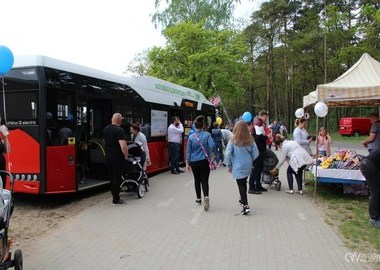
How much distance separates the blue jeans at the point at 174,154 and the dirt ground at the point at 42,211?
3.77 m

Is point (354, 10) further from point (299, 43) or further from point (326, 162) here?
point (326, 162)

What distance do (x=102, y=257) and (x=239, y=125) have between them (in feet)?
12.4

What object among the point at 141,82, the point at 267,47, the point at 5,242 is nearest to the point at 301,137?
the point at 141,82

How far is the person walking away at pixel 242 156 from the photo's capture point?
796cm

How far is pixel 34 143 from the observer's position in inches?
328

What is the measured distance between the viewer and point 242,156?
8.00 m

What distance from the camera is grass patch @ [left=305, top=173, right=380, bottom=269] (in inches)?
237

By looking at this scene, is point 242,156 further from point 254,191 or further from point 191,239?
point 254,191

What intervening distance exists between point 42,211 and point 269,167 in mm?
5661

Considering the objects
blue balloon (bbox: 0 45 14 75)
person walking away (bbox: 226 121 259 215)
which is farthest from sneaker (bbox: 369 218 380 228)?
blue balloon (bbox: 0 45 14 75)

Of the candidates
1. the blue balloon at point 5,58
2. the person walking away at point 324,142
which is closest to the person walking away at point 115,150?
the blue balloon at point 5,58

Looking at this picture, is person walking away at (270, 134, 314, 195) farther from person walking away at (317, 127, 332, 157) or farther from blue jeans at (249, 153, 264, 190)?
person walking away at (317, 127, 332, 157)

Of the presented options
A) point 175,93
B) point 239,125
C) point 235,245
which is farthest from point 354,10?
point 235,245

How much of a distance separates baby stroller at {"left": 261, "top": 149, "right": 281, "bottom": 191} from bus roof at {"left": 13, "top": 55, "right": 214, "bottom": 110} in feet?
15.0
